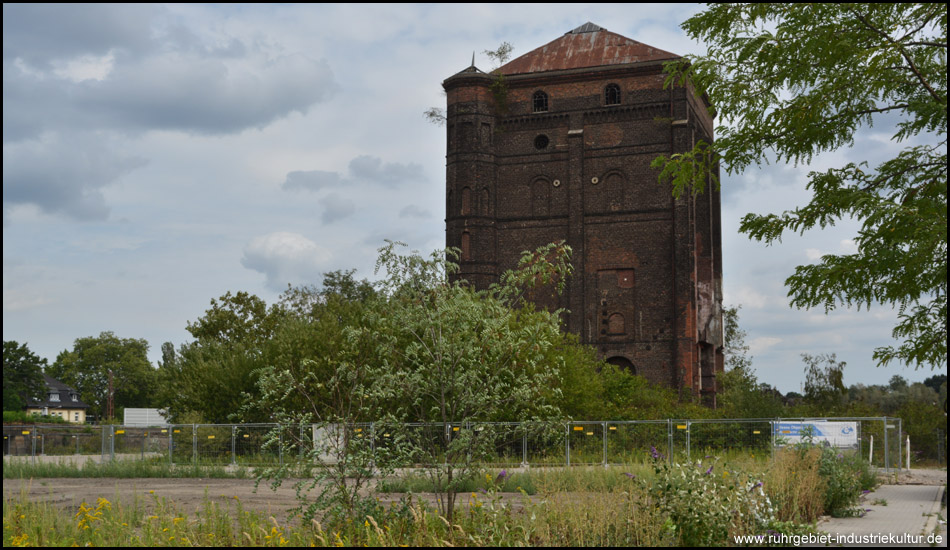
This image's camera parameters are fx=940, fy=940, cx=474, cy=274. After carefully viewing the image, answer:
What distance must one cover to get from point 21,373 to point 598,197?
43396 millimetres

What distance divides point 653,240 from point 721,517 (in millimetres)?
43386

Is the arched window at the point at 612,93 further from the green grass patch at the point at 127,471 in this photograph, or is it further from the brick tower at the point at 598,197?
the green grass patch at the point at 127,471

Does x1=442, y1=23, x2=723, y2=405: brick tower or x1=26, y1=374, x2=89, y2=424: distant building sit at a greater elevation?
x1=442, y1=23, x2=723, y2=405: brick tower

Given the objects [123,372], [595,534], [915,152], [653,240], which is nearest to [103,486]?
[595,534]

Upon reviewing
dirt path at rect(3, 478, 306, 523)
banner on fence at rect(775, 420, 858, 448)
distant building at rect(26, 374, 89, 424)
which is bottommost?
distant building at rect(26, 374, 89, 424)

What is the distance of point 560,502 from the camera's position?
390 inches

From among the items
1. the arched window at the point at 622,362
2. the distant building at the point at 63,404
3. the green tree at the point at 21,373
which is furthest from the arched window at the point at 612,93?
the distant building at the point at 63,404

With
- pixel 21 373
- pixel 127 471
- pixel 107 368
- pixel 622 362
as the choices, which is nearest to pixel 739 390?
pixel 622 362

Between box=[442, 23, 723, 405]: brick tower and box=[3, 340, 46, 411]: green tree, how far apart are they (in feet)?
112

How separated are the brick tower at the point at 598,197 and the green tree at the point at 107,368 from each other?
5978 cm

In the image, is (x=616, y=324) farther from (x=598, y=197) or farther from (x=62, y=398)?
(x=62, y=398)

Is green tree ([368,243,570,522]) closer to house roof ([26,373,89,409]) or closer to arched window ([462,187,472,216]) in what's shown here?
arched window ([462,187,472,216])

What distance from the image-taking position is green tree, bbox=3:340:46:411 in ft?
216

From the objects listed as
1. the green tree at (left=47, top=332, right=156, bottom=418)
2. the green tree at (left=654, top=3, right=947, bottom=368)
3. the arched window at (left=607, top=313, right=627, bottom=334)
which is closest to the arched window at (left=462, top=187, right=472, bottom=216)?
the arched window at (left=607, top=313, right=627, bottom=334)
